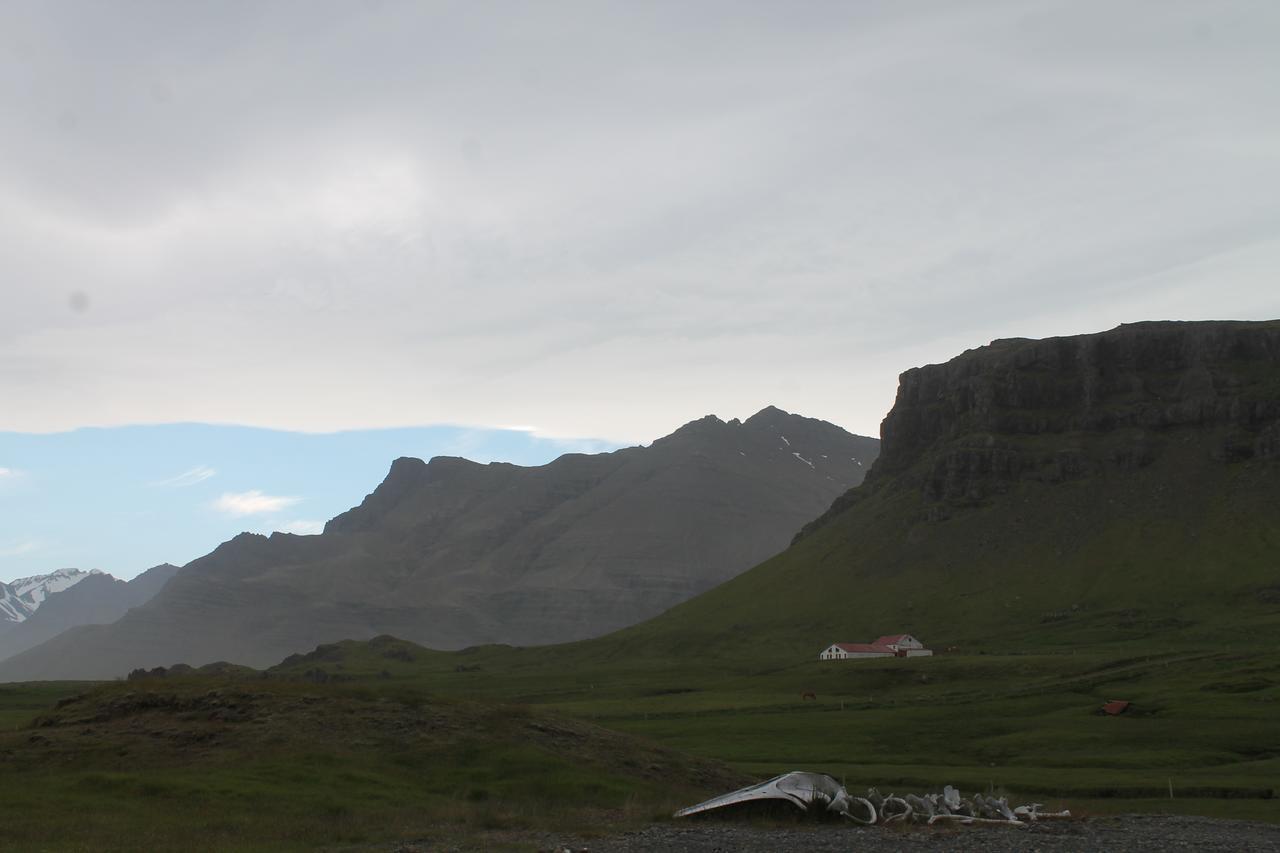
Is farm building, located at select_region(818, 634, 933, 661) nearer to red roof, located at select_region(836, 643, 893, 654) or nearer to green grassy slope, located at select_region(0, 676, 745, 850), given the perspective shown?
red roof, located at select_region(836, 643, 893, 654)

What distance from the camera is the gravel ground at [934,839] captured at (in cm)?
2922

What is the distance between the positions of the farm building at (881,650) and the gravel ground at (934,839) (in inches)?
5109

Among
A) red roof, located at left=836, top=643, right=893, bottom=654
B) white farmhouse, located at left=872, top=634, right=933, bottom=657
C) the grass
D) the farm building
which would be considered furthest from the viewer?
white farmhouse, located at left=872, top=634, right=933, bottom=657

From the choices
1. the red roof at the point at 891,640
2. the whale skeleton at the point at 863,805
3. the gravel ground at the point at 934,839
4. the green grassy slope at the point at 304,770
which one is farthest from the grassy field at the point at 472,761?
the red roof at the point at 891,640

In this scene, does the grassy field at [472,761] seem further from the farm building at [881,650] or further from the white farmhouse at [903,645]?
the white farmhouse at [903,645]

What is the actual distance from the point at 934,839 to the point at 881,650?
143445 mm

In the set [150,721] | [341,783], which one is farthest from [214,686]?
[341,783]

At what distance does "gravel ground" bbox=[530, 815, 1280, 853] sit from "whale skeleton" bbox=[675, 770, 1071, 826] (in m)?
1.11

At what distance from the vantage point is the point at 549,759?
4591cm

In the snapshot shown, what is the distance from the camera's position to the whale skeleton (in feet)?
115

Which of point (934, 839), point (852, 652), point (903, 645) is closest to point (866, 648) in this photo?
point (852, 652)

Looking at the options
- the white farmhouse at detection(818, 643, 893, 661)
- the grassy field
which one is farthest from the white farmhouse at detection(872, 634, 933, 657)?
the grassy field

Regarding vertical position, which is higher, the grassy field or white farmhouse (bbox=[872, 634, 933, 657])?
the grassy field

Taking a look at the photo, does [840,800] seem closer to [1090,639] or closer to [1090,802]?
[1090,802]
